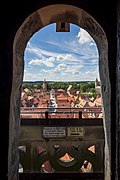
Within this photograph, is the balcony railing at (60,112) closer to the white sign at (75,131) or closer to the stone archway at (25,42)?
the white sign at (75,131)

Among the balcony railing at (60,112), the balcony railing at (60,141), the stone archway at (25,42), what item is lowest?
the balcony railing at (60,141)

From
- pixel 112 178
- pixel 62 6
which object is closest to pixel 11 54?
pixel 62 6

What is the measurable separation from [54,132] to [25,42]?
380cm

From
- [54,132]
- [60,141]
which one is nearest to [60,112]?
[54,132]

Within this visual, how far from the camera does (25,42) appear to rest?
9.86 feet

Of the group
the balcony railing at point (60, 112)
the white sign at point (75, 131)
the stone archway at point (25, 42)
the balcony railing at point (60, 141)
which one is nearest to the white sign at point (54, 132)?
the balcony railing at point (60, 141)

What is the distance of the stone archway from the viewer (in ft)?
8.44

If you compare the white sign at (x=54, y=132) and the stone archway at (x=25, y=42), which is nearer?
the stone archway at (x=25, y=42)

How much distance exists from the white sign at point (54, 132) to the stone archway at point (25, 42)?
353cm

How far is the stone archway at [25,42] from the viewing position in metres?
2.57

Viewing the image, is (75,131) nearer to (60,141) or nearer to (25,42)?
(60,141)

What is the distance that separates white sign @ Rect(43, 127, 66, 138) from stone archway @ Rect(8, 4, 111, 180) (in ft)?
11.6

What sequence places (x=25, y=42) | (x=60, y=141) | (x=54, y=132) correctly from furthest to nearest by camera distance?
(x=60, y=141)
(x=54, y=132)
(x=25, y=42)

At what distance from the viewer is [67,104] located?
886 cm
